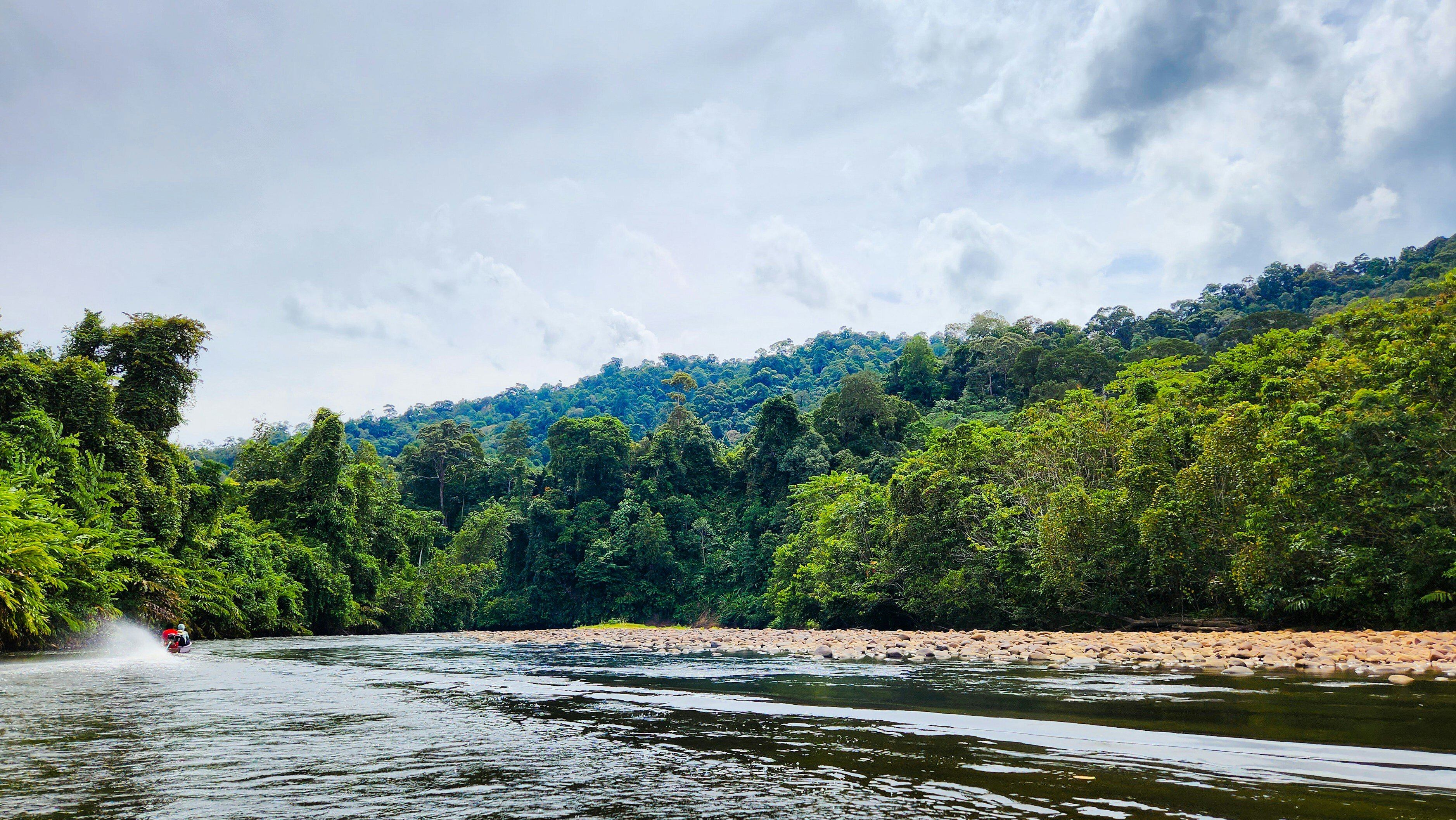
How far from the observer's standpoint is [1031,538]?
29.0m

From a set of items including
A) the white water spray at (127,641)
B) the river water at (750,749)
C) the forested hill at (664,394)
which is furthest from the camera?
the forested hill at (664,394)

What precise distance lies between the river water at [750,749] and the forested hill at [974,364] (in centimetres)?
5332

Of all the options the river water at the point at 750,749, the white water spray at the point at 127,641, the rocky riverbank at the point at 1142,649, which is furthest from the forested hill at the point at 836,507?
the river water at the point at 750,749

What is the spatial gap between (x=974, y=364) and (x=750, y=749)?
76.8 metres

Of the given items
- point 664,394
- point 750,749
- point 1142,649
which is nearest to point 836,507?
point 1142,649

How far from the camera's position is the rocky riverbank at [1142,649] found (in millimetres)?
13414

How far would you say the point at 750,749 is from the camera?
7887 millimetres

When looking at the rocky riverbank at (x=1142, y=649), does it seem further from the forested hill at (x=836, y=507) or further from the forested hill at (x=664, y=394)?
the forested hill at (x=664, y=394)

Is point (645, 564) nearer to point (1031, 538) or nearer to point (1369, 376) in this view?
point (1031, 538)

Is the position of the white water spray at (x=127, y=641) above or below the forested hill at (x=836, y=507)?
below

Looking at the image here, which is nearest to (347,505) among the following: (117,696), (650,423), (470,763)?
(117,696)

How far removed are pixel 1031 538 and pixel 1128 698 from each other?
19.4 meters

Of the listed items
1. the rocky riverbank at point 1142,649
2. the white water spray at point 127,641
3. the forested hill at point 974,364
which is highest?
the forested hill at point 974,364

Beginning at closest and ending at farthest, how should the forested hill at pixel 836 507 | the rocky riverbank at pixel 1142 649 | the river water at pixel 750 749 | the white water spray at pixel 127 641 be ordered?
the river water at pixel 750 749 < the rocky riverbank at pixel 1142 649 < the forested hill at pixel 836 507 < the white water spray at pixel 127 641
